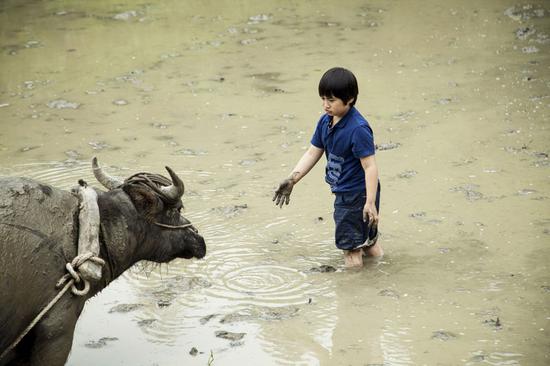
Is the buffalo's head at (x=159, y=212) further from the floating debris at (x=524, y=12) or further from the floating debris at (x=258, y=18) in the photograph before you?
the floating debris at (x=524, y=12)

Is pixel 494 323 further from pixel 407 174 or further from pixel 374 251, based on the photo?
pixel 407 174

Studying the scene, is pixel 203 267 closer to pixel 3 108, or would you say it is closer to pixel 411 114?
pixel 411 114

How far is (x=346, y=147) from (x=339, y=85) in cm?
43

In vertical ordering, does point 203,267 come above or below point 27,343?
below

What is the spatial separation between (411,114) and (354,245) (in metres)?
3.15

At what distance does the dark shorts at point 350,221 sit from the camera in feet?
19.1

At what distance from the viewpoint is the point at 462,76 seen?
972cm

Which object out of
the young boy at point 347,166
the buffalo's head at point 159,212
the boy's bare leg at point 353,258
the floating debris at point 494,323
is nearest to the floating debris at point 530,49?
the young boy at point 347,166

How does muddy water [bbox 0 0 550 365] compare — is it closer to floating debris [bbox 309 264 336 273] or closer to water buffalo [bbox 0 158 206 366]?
floating debris [bbox 309 264 336 273]

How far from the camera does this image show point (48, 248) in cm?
429

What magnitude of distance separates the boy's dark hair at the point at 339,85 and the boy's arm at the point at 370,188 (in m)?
0.43

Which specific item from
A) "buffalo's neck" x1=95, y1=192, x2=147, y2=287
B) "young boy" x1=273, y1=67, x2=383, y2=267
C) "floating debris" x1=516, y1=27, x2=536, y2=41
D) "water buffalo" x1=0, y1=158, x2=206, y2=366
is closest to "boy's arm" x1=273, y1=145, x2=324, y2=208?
"young boy" x1=273, y1=67, x2=383, y2=267

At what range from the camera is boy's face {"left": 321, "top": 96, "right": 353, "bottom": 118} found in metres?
5.62

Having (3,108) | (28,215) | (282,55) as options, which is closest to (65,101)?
(3,108)
